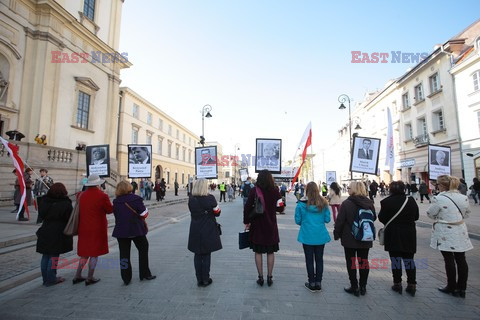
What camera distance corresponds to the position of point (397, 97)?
2948cm

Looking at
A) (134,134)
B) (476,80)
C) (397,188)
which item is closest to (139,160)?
(397,188)

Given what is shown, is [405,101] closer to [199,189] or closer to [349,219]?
[349,219]

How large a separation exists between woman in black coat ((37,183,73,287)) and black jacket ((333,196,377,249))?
429cm

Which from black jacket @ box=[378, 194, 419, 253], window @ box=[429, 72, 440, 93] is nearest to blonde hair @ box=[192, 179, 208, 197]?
black jacket @ box=[378, 194, 419, 253]

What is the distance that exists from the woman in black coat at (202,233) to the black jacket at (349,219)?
1878mm

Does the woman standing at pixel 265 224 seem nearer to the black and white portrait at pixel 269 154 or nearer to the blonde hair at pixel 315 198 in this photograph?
the blonde hair at pixel 315 198

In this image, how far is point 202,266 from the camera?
411 centimetres

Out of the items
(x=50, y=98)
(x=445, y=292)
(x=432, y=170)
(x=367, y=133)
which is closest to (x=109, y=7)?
(x=50, y=98)

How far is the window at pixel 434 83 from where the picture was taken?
922 inches

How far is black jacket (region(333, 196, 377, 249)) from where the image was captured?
3.78 meters

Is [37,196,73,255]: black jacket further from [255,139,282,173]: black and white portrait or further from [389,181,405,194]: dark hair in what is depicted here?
[255,139,282,173]: black and white portrait

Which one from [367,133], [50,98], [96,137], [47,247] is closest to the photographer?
[47,247]

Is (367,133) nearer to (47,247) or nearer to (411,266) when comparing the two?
(411,266)

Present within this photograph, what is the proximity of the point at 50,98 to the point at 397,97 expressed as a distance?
3366 cm
